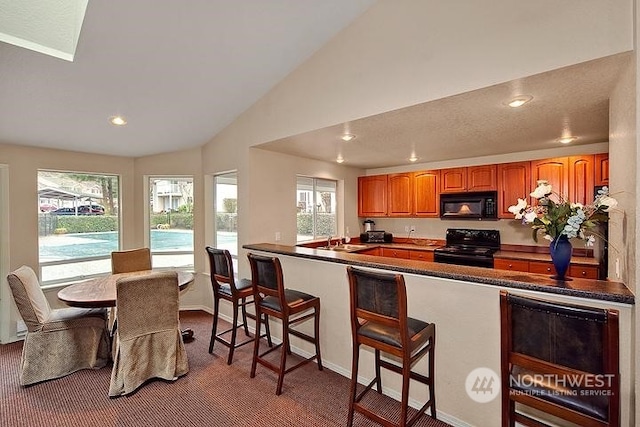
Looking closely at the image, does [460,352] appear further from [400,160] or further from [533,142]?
[400,160]

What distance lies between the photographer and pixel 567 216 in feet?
5.98

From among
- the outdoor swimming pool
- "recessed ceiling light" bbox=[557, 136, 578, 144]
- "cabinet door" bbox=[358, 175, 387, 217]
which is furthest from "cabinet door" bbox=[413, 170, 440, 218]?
the outdoor swimming pool

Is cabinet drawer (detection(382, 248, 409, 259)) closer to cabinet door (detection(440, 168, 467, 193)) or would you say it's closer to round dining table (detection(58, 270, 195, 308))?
cabinet door (detection(440, 168, 467, 193))

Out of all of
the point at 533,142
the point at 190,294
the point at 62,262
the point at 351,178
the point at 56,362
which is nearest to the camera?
the point at 56,362

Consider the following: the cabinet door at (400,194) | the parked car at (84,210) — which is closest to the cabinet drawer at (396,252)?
the cabinet door at (400,194)

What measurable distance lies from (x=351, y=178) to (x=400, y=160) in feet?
3.40

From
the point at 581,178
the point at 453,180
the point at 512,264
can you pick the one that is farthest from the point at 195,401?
the point at 581,178

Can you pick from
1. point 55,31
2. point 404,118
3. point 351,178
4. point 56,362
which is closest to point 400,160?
point 351,178

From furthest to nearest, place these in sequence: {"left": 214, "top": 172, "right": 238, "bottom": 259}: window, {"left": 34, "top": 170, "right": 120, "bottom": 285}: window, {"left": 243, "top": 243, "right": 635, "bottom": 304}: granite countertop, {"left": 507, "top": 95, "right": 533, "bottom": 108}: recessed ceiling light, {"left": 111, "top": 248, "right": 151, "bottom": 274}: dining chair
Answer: {"left": 214, "top": 172, "right": 238, "bottom": 259}: window
{"left": 34, "top": 170, "right": 120, "bottom": 285}: window
{"left": 111, "top": 248, "right": 151, "bottom": 274}: dining chair
{"left": 507, "top": 95, "right": 533, "bottom": 108}: recessed ceiling light
{"left": 243, "top": 243, "right": 635, "bottom": 304}: granite countertop

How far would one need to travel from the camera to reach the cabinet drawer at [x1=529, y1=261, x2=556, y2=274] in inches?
141

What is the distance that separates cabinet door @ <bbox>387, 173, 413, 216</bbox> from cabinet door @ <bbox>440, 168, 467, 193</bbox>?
1.74 feet

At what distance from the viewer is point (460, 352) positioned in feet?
6.88

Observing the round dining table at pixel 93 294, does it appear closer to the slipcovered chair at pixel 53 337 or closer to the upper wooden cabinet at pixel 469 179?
the slipcovered chair at pixel 53 337

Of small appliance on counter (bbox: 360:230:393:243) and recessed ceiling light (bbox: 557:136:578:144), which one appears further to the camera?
A: small appliance on counter (bbox: 360:230:393:243)
